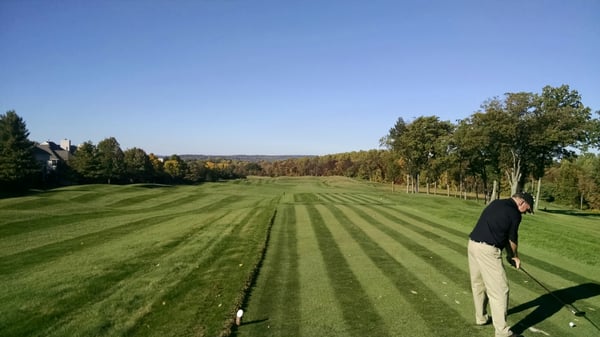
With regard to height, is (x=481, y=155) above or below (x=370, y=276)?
above

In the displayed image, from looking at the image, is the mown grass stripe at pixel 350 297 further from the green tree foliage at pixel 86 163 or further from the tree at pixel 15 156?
the green tree foliage at pixel 86 163

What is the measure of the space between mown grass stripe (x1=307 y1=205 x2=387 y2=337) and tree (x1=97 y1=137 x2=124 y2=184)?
7269 cm

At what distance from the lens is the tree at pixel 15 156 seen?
54312 mm

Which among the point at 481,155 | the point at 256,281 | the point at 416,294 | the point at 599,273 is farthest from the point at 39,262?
the point at 481,155

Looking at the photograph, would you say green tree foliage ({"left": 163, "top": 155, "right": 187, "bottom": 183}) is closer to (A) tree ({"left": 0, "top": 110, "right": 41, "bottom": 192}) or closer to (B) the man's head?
(A) tree ({"left": 0, "top": 110, "right": 41, "bottom": 192})

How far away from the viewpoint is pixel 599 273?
31.4ft

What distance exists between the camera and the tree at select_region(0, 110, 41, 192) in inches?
2138

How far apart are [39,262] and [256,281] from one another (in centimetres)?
703

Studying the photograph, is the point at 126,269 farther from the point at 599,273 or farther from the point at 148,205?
the point at 148,205

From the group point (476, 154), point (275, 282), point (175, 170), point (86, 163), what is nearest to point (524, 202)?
point (275, 282)

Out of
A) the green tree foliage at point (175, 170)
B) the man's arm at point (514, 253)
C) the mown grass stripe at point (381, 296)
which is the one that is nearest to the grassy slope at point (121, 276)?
the mown grass stripe at point (381, 296)

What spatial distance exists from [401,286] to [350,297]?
140 cm

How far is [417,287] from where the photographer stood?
8188mm

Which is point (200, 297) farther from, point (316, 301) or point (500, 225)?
point (500, 225)
